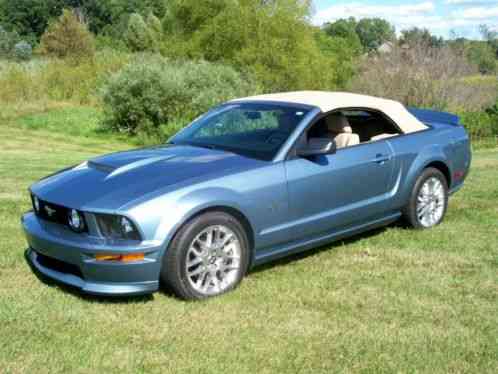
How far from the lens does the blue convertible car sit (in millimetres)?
4609

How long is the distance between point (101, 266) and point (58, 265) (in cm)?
56

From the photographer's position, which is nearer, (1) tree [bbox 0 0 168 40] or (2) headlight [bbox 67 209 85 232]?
(2) headlight [bbox 67 209 85 232]

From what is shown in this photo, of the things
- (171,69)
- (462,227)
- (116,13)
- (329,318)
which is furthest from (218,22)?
(116,13)

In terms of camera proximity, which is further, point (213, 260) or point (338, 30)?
point (338, 30)

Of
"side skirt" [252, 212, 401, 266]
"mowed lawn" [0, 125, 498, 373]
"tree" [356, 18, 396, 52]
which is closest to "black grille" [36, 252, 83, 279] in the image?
"mowed lawn" [0, 125, 498, 373]

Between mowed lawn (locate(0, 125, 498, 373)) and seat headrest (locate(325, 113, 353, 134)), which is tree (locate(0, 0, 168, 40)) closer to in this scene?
seat headrest (locate(325, 113, 353, 134))

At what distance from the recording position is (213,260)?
493cm

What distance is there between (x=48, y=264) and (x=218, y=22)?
3528cm

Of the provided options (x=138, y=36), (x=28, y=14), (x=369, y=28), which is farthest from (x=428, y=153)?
(x=369, y=28)

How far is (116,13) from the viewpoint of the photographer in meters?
111

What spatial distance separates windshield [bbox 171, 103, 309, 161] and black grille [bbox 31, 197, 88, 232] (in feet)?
5.05

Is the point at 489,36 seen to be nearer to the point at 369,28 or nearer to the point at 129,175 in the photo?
the point at 129,175

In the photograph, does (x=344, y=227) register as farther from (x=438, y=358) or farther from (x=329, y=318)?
(x=438, y=358)

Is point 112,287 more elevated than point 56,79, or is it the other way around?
point 56,79
